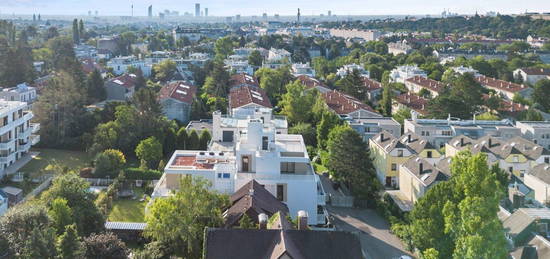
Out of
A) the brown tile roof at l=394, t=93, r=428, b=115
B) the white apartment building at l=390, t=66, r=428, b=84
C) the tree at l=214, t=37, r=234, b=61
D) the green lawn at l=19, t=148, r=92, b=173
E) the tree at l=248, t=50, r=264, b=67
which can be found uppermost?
the tree at l=214, t=37, r=234, b=61

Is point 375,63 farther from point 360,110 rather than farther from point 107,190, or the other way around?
point 107,190

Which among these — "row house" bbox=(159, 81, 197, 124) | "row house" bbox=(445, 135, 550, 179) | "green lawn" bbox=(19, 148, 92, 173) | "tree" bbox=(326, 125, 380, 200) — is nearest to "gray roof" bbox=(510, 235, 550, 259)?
"tree" bbox=(326, 125, 380, 200)

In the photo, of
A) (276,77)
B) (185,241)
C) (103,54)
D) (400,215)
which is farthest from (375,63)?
(185,241)

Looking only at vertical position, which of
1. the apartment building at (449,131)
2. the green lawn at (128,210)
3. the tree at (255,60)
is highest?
the tree at (255,60)

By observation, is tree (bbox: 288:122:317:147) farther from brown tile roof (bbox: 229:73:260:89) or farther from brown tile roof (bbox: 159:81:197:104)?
brown tile roof (bbox: 229:73:260:89)

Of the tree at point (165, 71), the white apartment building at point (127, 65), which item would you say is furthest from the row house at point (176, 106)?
the white apartment building at point (127, 65)

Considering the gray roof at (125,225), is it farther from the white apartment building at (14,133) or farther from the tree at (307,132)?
the tree at (307,132)

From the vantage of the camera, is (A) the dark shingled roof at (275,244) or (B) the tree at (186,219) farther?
(B) the tree at (186,219)
